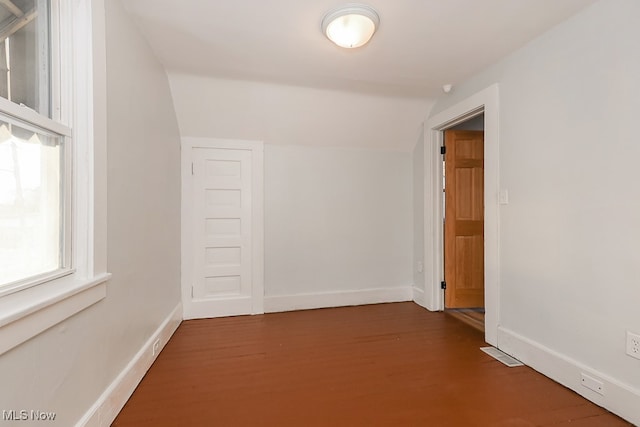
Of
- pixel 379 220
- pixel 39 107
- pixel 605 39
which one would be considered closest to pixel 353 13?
pixel 605 39

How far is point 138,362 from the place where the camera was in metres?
1.76

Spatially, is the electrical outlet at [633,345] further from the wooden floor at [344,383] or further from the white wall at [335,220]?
the white wall at [335,220]

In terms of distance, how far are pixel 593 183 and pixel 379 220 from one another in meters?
2.00

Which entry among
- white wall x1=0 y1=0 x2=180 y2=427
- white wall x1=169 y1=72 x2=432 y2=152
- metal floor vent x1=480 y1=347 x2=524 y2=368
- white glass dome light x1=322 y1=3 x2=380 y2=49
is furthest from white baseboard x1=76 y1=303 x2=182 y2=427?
metal floor vent x1=480 y1=347 x2=524 y2=368

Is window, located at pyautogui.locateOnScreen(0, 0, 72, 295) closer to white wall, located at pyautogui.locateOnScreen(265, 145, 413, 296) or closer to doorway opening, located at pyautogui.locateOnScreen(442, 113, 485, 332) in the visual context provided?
white wall, located at pyautogui.locateOnScreen(265, 145, 413, 296)

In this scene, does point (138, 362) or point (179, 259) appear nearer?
point (138, 362)

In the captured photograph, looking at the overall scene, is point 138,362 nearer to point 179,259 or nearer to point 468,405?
point 179,259

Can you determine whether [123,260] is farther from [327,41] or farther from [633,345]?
[633,345]

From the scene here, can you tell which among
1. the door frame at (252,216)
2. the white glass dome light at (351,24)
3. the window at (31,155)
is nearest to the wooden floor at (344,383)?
the door frame at (252,216)

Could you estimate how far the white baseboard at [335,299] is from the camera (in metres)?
3.12

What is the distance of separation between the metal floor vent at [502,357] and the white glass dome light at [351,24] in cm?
241

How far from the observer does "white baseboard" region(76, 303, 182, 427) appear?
130 centimetres

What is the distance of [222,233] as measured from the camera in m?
3.01

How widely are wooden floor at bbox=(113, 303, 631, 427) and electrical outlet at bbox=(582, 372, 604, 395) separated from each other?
0.09 metres
